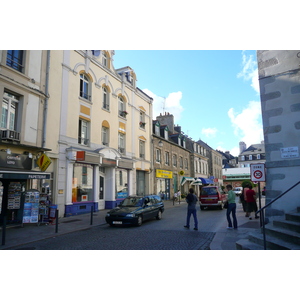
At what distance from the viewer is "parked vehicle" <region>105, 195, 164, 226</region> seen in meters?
10.8

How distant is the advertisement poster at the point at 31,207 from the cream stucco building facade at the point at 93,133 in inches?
107

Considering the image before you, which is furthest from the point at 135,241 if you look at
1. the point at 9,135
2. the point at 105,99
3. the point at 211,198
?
the point at 105,99

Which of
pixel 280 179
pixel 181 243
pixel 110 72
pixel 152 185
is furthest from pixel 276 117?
pixel 152 185

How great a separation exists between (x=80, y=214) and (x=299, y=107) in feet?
43.3

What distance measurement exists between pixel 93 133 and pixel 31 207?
290 inches

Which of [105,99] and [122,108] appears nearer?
[105,99]

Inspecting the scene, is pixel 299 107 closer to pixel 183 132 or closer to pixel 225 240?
pixel 225 240

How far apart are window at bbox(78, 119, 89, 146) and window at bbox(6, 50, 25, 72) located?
5.23 metres

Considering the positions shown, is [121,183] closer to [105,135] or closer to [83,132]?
[105,135]

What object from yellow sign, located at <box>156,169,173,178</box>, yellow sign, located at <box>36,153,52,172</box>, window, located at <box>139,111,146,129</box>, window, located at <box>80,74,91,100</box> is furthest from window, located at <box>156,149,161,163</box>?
yellow sign, located at <box>36,153,52,172</box>

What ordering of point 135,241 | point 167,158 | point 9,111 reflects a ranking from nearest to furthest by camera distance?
1. point 135,241
2. point 9,111
3. point 167,158

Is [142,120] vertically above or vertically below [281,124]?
above

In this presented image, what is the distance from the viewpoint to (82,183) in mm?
16391

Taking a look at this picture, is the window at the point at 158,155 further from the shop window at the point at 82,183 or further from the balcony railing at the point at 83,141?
the balcony railing at the point at 83,141
